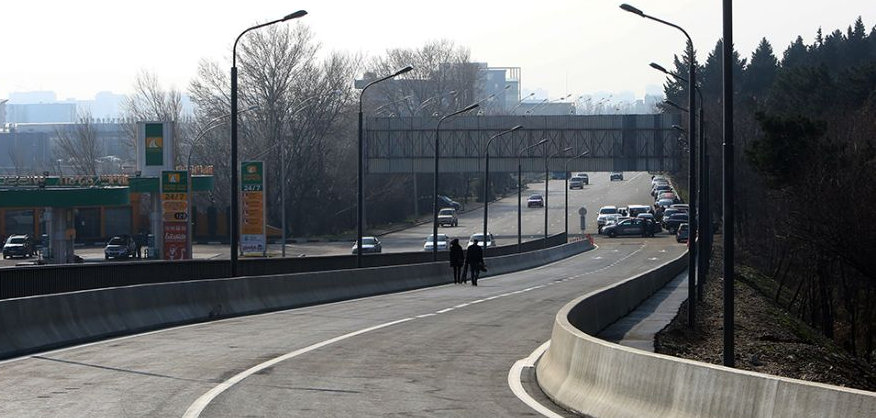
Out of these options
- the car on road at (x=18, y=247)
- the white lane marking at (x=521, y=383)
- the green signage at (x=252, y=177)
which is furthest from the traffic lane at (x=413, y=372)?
the car on road at (x=18, y=247)

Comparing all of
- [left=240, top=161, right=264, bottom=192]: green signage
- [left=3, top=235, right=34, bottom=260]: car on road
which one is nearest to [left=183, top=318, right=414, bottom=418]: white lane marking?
[left=240, top=161, right=264, bottom=192]: green signage

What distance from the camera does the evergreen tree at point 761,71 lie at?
135000 millimetres

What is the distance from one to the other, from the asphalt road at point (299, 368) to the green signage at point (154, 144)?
36.2 m

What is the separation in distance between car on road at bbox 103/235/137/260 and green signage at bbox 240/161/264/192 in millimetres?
9912

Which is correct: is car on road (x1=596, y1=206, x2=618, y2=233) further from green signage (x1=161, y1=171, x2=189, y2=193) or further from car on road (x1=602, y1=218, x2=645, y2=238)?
green signage (x1=161, y1=171, x2=189, y2=193)

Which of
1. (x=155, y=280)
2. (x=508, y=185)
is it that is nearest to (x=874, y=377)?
(x=155, y=280)

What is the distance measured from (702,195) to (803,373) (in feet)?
50.2

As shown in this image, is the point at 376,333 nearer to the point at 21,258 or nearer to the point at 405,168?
the point at 21,258

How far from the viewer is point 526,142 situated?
343 feet

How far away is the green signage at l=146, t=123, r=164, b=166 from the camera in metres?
64.4

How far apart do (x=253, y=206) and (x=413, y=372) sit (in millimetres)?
52553

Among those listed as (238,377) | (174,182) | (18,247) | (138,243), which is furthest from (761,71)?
(238,377)

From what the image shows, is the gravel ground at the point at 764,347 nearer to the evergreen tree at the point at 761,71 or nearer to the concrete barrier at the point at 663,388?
the concrete barrier at the point at 663,388

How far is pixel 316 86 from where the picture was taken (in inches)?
3821
